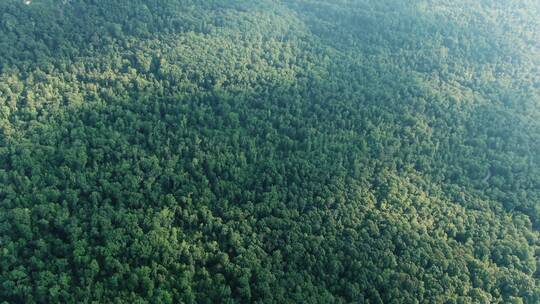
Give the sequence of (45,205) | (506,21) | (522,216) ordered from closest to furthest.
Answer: (45,205) → (522,216) → (506,21)

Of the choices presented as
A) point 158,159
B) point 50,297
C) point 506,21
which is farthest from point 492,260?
point 506,21

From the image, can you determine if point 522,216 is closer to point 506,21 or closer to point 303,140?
point 303,140

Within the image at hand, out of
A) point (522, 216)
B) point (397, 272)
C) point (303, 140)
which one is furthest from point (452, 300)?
point (303, 140)

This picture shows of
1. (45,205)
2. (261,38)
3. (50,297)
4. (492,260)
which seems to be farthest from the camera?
(261,38)

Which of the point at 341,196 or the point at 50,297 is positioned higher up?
the point at 341,196

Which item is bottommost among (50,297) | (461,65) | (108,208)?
(50,297)

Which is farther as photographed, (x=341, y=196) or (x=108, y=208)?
(x=341, y=196)

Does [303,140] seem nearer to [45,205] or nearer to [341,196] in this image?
[341,196]
